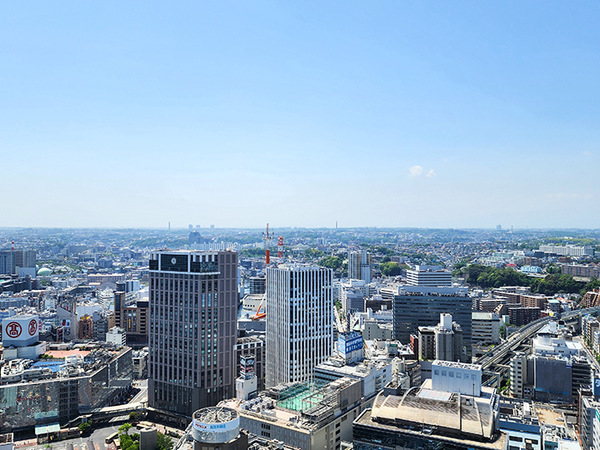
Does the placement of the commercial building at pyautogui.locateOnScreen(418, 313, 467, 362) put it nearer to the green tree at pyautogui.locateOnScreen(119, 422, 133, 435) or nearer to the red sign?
the green tree at pyautogui.locateOnScreen(119, 422, 133, 435)

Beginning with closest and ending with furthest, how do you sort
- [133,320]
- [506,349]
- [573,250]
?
[506,349] < [133,320] < [573,250]

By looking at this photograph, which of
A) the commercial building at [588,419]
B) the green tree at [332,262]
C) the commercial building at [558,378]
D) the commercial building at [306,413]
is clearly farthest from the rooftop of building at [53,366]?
the green tree at [332,262]

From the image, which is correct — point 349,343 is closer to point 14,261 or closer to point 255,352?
point 255,352

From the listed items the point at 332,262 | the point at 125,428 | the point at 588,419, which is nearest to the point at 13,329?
the point at 125,428

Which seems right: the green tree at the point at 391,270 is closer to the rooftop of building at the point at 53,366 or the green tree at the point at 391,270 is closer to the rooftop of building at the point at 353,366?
the rooftop of building at the point at 53,366

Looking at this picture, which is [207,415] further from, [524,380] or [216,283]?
[524,380]

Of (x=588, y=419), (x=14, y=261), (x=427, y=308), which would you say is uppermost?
(x=14, y=261)

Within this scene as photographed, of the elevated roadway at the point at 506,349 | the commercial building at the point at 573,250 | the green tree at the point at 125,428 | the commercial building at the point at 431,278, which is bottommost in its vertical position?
the green tree at the point at 125,428
